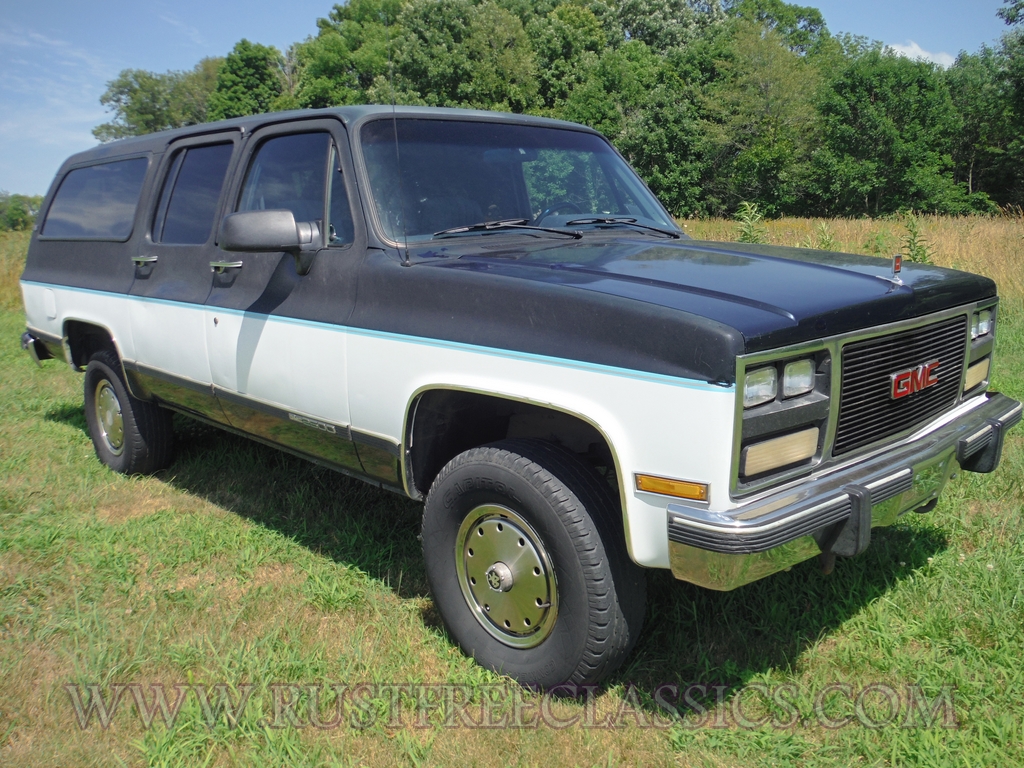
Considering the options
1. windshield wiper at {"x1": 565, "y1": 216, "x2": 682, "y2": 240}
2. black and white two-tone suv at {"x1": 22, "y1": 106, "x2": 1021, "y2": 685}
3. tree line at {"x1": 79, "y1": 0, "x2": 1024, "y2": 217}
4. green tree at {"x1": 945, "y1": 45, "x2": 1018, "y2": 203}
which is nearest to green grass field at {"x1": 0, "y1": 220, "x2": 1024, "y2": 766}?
black and white two-tone suv at {"x1": 22, "y1": 106, "x2": 1021, "y2": 685}

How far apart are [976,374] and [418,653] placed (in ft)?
7.98

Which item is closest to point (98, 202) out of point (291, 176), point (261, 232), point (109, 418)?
point (109, 418)

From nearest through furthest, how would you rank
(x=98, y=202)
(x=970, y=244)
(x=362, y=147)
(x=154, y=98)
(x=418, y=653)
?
(x=418, y=653) → (x=362, y=147) → (x=98, y=202) → (x=970, y=244) → (x=154, y=98)

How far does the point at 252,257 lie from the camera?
3557mm

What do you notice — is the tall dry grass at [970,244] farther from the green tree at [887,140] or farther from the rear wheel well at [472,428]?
the green tree at [887,140]

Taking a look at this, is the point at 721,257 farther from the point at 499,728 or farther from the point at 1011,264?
the point at 1011,264

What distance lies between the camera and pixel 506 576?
2.64 meters

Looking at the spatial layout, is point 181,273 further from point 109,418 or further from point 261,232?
point 109,418

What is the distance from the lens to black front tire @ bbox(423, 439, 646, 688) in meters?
2.42

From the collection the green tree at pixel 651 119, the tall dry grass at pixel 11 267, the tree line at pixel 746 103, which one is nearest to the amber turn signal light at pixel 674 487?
the tall dry grass at pixel 11 267

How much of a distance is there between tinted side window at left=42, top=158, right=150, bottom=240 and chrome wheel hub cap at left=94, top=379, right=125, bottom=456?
37.7 inches

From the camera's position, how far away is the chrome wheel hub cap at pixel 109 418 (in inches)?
198

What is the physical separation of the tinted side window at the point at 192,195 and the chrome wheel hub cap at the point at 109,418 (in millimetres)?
1269

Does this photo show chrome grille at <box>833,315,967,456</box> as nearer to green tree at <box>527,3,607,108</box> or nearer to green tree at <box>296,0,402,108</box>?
green tree at <box>527,3,607,108</box>
